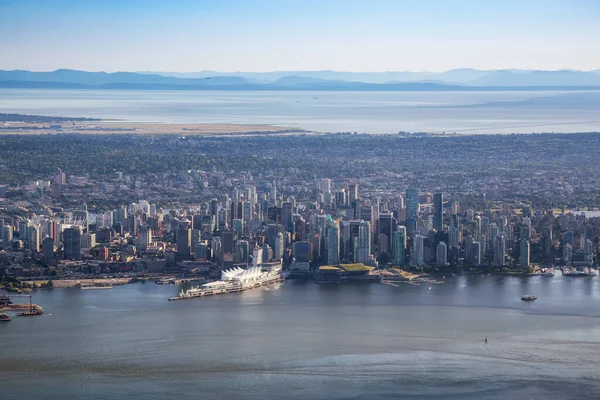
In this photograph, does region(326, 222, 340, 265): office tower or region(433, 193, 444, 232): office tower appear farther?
region(433, 193, 444, 232): office tower

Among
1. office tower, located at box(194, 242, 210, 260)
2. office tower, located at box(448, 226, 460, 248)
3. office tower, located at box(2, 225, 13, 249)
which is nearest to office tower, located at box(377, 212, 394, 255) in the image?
office tower, located at box(448, 226, 460, 248)

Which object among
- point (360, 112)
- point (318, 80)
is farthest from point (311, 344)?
point (318, 80)

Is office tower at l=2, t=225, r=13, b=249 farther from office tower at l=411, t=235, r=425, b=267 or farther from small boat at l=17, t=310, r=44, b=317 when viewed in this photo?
office tower at l=411, t=235, r=425, b=267

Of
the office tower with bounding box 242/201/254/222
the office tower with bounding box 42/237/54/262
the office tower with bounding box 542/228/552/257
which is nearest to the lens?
the office tower with bounding box 42/237/54/262

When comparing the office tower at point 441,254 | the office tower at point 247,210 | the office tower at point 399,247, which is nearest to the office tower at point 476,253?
the office tower at point 441,254

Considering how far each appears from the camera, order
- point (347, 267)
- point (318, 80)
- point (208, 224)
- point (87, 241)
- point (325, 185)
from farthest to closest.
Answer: point (318, 80) < point (325, 185) < point (208, 224) < point (87, 241) < point (347, 267)

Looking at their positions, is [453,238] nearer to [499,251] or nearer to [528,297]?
[499,251]

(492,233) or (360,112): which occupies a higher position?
(360,112)
